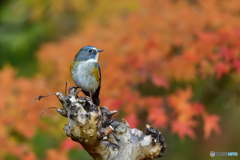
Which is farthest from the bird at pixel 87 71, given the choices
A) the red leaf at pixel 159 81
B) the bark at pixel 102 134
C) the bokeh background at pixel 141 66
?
the red leaf at pixel 159 81

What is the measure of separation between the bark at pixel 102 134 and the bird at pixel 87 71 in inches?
35.7

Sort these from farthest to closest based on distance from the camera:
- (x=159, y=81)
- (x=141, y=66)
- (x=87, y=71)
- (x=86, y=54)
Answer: (x=141, y=66)
(x=159, y=81)
(x=86, y=54)
(x=87, y=71)

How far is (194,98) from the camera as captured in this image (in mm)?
7422

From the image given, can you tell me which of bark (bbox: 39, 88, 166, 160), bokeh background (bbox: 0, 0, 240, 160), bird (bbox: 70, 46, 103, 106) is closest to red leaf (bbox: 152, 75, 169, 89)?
bokeh background (bbox: 0, 0, 240, 160)

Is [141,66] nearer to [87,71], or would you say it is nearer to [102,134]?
[87,71]

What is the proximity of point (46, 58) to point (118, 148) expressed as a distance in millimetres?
3564

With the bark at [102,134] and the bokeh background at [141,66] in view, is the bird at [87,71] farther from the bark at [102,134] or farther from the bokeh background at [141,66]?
the bokeh background at [141,66]

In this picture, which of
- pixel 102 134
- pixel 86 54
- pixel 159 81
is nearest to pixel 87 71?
pixel 86 54

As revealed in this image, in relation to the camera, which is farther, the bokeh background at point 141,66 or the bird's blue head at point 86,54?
the bokeh background at point 141,66

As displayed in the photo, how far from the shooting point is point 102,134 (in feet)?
10.2

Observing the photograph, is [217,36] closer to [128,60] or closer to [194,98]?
[128,60]

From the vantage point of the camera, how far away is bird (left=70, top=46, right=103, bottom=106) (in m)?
A: 4.19

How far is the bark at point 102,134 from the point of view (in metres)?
3.05

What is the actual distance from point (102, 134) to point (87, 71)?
49.8 inches
